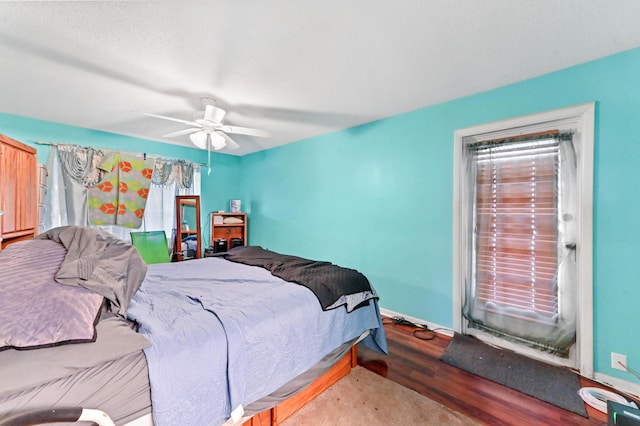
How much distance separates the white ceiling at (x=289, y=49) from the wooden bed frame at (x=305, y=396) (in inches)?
88.4

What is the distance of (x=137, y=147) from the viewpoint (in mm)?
3803

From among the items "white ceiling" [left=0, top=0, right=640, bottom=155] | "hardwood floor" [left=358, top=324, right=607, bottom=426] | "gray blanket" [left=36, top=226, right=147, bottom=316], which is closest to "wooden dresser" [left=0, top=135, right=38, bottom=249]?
"white ceiling" [left=0, top=0, right=640, bottom=155]

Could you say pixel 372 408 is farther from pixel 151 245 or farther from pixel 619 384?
pixel 151 245

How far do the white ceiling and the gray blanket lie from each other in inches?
50.6

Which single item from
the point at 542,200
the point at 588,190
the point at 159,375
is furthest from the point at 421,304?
the point at 159,375

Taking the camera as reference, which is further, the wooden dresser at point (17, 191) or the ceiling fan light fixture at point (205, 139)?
the ceiling fan light fixture at point (205, 139)

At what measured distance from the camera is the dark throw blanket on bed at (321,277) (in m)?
1.75

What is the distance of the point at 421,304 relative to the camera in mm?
2775

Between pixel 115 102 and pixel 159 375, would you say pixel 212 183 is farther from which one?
pixel 159 375

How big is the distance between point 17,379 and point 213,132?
228cm

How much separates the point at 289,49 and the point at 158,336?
6.12 ft

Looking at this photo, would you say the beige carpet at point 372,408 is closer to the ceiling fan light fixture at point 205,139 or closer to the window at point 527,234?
the window at point 527,234

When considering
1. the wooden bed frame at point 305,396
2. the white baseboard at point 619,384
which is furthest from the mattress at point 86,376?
the white baseboard at point 619,384

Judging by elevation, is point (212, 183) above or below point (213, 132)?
below
